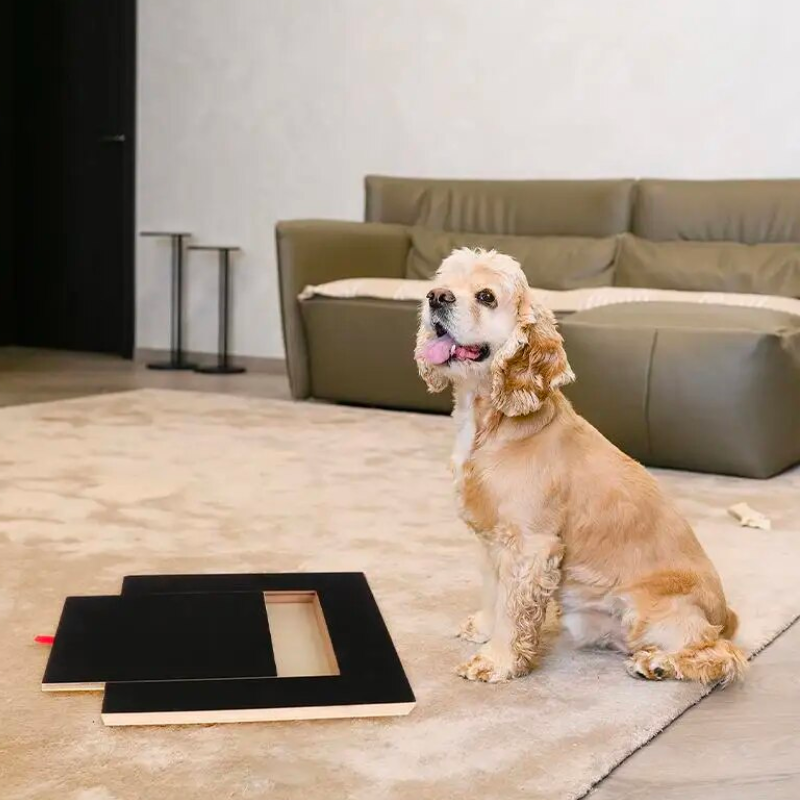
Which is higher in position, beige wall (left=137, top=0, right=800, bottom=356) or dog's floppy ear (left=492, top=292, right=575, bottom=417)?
beige wall (left=137, top=0, right=800, bottom=356)

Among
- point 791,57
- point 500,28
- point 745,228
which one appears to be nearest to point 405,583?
point 745,228

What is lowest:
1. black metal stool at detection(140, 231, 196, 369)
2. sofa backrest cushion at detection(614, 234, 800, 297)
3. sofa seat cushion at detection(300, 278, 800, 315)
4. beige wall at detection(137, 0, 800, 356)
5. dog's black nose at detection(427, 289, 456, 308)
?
black metal stool at detection(140, 231, 196, 369)

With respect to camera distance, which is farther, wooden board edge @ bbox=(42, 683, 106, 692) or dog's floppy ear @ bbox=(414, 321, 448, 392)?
dog's floppy ear @ bbox=(414, 321, 448, 392)

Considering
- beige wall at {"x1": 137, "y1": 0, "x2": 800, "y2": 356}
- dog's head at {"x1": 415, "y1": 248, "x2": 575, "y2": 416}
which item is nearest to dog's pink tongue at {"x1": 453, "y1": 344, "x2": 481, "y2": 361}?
dog's head at {"x1": 415, "y1": 248, "x2": 575, "y2": 416}

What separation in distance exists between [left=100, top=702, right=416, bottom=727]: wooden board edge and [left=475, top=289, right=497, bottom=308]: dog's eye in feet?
1.95

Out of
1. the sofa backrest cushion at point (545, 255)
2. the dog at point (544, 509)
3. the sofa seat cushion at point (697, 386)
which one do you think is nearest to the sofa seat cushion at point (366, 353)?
the sofa backrest cushion at point (545, 255)

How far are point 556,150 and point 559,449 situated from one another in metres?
3.74

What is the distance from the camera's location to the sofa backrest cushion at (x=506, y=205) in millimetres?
4918

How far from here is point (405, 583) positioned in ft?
7.61

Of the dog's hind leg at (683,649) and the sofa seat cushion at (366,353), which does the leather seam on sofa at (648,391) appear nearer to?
the sofa seat cushion at (366,353)

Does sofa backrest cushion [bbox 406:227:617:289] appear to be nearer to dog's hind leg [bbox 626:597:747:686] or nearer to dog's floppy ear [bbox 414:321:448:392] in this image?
dog's floppy ear [bbox 414:321:448:392]

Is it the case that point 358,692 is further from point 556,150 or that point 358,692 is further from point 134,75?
point 134,75

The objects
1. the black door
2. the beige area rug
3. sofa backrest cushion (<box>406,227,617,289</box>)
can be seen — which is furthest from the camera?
the black door

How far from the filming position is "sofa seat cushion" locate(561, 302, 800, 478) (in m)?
3.42
